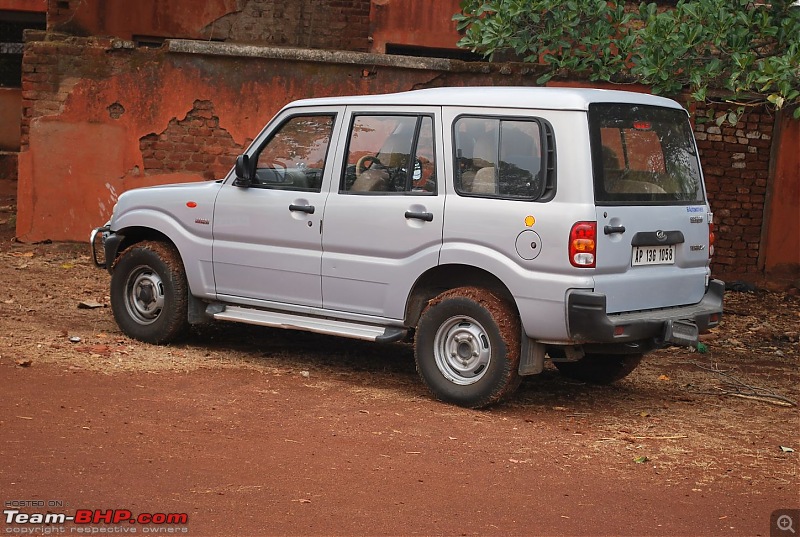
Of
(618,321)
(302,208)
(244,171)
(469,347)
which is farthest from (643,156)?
(244,171)

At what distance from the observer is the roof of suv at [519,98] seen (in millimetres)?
6480

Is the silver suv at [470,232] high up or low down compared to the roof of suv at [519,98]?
down

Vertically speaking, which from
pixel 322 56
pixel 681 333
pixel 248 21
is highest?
pixel 248 21

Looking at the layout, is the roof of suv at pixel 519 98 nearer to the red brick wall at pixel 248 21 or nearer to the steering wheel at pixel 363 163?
the steering wheel at pixel 363 163

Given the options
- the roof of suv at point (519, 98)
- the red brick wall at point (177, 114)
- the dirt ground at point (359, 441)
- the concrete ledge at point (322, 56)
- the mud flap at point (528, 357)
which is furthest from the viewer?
the red brick wall at point (177, 114)

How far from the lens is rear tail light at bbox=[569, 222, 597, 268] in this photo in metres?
6.23

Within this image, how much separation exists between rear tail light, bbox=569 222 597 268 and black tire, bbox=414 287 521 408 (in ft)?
2.04

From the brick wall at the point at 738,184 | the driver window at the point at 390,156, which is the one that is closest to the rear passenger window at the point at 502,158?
the driver window at the point at 390,156

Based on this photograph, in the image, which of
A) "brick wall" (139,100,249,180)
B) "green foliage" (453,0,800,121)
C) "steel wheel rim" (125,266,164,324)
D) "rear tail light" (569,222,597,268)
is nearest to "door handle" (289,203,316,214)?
"steel wheel rim" (125,266,164,324)

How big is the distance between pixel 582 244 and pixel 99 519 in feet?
10.3

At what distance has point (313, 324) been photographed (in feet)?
24.3

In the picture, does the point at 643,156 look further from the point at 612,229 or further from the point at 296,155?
the point at 296,155

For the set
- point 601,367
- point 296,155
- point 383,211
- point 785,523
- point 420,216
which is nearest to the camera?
point 785,523

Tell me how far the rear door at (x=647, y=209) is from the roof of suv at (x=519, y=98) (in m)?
0.06
